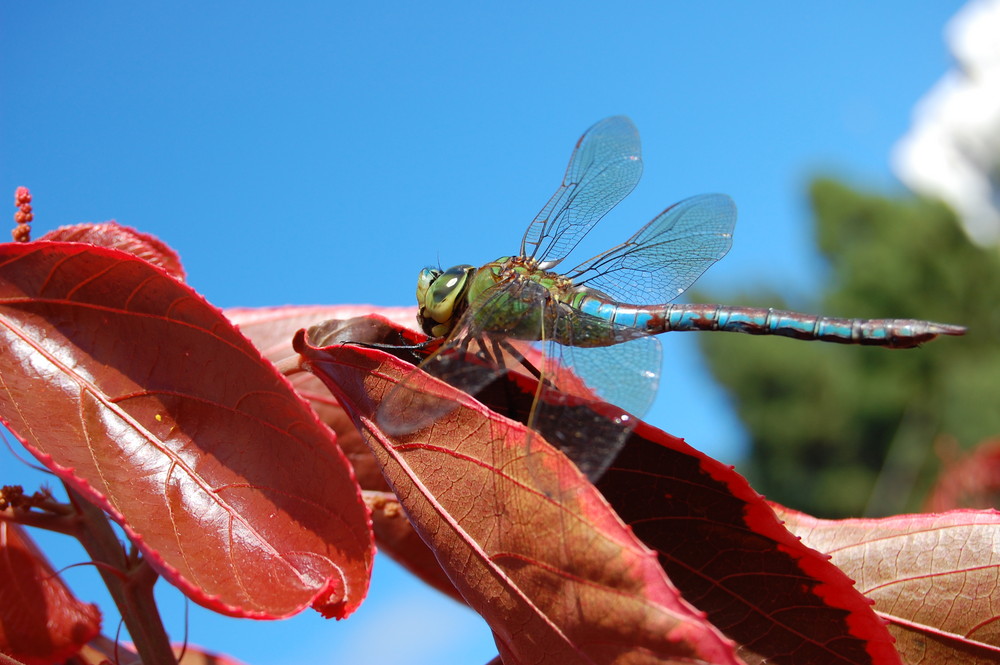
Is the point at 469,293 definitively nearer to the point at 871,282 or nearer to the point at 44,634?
the point at 44,634

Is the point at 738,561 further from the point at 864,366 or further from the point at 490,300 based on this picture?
the point at 864,366

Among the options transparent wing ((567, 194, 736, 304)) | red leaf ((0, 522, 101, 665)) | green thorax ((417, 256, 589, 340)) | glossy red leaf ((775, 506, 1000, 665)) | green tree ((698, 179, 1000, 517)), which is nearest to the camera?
glossy red leaf ((775, 506, 1000, 665))

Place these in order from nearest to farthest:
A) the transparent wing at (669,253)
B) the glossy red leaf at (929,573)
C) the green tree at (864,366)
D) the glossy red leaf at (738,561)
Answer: the glossy red leaf at (738,561), the glossy red leaf at (929,573), the transparent wing at (669,253), the green tree at (864,366)

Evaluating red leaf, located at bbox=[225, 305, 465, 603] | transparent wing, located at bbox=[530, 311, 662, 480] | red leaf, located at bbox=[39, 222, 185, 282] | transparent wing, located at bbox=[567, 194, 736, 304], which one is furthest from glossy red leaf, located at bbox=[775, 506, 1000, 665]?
red leaf, located at bbox=[39, 222, 185, 282]

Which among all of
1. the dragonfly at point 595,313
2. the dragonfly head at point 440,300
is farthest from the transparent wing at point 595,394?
A: the dragonfly head at point 440,300

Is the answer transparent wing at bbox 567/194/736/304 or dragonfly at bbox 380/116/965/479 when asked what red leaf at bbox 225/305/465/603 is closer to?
dragonfly at bbox 380/116/965/479

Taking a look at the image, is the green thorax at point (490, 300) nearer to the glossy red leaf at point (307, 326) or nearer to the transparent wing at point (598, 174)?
the glossy red leaf at point (307, 326)

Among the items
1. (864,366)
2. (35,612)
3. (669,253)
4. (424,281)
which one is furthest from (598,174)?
(864,366)
